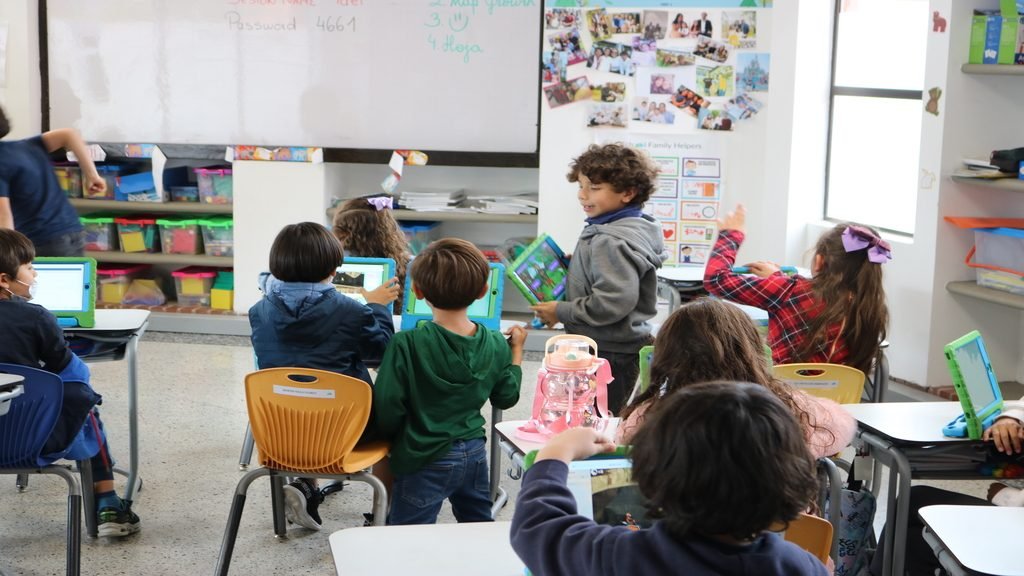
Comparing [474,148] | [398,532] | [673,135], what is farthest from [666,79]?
[398,532]

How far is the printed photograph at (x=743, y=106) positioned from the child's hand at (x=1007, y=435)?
3132 millimetres

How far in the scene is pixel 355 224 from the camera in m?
3.98

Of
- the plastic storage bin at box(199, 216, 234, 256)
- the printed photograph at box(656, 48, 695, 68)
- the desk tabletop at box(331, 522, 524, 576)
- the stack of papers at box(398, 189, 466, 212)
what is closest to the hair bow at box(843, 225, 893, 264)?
the desk tabletop at box(331, 522, 524, 576)

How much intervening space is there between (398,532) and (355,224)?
6.69ft

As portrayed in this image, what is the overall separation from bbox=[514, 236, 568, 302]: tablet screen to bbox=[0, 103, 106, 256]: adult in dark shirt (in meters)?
1.87

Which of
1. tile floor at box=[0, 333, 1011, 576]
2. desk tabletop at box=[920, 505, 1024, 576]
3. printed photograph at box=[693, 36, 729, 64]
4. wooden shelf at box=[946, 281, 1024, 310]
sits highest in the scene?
printed photograph at box=[693, 36, 729, 64]

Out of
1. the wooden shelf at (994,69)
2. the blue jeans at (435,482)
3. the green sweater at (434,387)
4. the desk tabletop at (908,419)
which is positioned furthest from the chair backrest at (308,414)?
the wooden shelf at (994,69)

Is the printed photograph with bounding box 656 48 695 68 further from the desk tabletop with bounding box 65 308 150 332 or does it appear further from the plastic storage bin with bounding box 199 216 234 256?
the desk tabletop with bounding box 65 308 150 332

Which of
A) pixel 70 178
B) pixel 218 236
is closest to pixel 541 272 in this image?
pixel 218 236

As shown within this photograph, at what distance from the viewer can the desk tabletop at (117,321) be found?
3611 millimetres

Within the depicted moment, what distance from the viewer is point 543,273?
144 inches

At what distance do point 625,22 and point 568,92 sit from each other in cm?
44

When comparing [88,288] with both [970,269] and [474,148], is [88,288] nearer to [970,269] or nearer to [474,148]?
[474,148]

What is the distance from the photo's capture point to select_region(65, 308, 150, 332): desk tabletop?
3.61 metres
